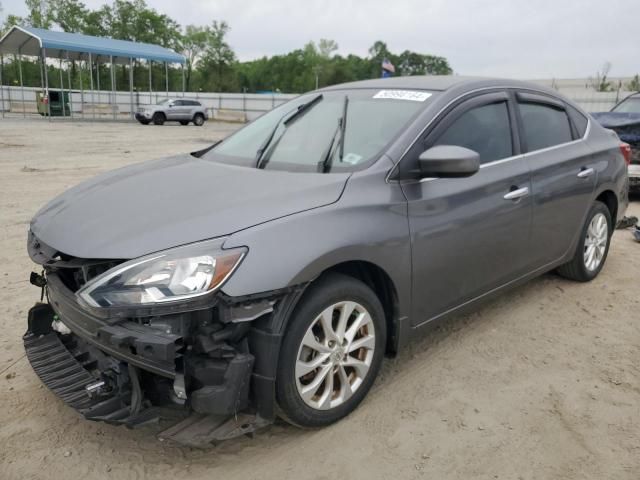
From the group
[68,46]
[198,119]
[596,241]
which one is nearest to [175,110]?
[198,119]

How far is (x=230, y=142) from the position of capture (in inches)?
152

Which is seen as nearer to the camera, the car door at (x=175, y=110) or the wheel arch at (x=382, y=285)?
the wheel arch at (x=382, y=285)

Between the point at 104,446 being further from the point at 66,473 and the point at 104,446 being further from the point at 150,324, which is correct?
the point at 150,324

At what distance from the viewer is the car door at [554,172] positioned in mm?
3777

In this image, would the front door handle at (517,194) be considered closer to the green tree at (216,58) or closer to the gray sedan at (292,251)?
the gray sedan at (292,251)

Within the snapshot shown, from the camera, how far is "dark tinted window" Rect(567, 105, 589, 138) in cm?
440

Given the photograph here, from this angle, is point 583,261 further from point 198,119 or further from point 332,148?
point 198,119

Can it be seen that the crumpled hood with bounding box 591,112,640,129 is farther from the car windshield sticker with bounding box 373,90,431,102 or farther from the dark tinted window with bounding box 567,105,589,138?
the car windshield sticker with bounding box 373,90,431,102

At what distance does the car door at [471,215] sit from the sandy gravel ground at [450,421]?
42 centimetres

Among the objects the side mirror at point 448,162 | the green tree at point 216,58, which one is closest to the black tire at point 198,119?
the side mirror at point 448,162

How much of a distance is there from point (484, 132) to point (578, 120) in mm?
1481

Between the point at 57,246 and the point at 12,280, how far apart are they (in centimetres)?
242

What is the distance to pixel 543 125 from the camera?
4035 millimetres

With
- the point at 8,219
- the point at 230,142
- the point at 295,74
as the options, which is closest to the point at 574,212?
the point at 230,142
